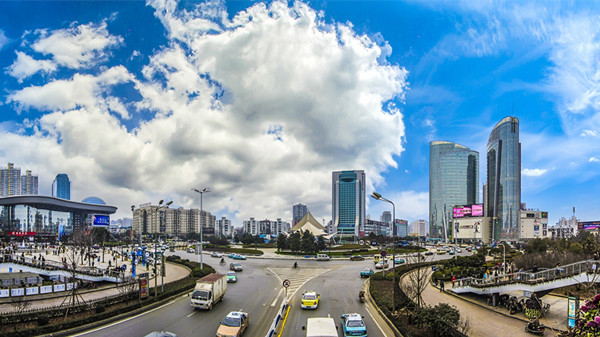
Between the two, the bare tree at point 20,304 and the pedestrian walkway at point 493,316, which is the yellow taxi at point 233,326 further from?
the bare tree at point 20,304

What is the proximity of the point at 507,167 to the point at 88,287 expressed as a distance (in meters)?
204

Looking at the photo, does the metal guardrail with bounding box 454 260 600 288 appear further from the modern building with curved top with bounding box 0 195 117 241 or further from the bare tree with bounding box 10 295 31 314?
the modern building with curved top with bounding box 0 195 117 241

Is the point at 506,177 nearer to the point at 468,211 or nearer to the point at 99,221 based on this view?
the point at 468,211

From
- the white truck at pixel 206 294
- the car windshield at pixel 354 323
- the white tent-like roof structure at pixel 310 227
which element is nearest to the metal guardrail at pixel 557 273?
the car windshield at pixel 354 323

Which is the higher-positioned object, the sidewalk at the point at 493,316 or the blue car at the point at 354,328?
the blue car at the point at 354,328

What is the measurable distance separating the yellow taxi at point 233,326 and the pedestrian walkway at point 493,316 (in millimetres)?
12805

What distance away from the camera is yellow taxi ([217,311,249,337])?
17.1 m

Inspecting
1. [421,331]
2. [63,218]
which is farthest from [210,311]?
[63,218]

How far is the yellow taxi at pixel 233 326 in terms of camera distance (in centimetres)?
1713

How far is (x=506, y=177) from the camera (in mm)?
188500

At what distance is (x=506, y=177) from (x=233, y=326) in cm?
20578

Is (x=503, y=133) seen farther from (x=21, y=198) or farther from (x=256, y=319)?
(x=21, y=198)

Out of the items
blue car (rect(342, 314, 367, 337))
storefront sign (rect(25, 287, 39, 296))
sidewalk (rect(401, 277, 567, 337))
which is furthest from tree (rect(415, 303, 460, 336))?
storefront sign (rect(25, 287, 39, 296))

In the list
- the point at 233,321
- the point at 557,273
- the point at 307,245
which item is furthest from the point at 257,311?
the point at 307,245
